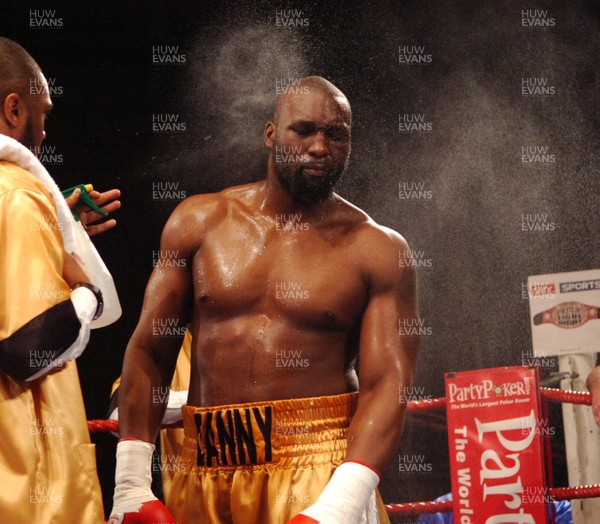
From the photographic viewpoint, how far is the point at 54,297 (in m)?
1.67

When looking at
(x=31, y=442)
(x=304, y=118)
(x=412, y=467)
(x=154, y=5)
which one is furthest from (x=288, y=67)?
(x=412, y=467)

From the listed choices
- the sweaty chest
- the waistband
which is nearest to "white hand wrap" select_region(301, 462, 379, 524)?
the waistband

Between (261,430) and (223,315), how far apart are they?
0.96 ft

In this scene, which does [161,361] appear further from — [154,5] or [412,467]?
[412,467]

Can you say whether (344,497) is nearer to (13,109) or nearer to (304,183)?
(304,183)

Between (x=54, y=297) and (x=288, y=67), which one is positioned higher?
(x=288, y=67)

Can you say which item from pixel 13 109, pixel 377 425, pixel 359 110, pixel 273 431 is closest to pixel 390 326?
pixel 377 425

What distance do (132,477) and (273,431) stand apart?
35cm

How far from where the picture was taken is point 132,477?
6.21 feet

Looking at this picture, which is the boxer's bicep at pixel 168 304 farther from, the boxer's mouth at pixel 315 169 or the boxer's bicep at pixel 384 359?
the boxer's bicep at pixel 384 359

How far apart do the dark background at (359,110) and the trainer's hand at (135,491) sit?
2.54m

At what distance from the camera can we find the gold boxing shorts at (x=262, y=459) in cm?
181

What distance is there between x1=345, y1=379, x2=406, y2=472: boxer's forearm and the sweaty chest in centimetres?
19

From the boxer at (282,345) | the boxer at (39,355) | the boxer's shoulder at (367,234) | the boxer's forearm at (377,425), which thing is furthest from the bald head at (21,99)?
the boxer's forearm at (377,425)
